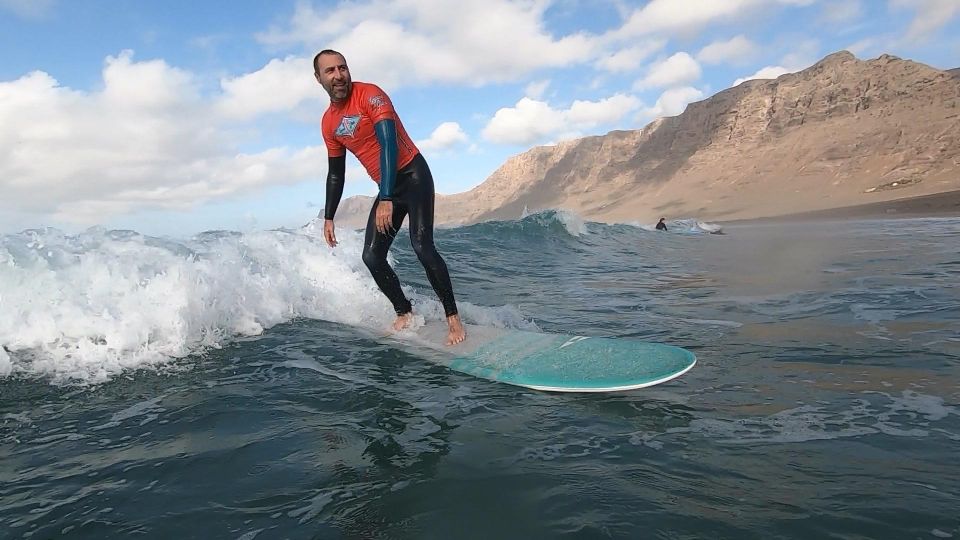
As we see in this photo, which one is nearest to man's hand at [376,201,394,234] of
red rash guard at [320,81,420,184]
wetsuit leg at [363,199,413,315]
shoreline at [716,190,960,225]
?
wetsuit leg at [363,199,413,315]

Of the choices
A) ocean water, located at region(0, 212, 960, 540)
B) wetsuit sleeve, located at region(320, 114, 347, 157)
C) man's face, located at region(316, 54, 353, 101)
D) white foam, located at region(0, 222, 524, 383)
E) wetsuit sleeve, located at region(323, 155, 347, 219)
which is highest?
man's face, located at region(316, 54, 353, 101)

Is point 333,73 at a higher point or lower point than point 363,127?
higher

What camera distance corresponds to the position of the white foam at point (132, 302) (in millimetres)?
4168

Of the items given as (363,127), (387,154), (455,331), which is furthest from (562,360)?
(363,127)

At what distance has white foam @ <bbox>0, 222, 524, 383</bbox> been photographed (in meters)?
4.17

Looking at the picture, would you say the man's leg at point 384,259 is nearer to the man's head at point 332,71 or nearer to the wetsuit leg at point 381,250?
the wetsuit leg at point 381,250

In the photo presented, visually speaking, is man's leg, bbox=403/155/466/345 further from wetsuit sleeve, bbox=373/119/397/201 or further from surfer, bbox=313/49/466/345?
wetsuit sleeve, bbox=373/119/397/201

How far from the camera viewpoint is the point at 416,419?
3.03 m

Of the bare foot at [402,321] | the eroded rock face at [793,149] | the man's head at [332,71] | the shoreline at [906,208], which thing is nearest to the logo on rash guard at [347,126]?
the man's head at [332,71]

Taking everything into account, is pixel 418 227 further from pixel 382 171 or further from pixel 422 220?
pixel 382 171

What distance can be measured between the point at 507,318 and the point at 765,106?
290 ft

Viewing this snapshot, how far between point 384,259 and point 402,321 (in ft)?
2.16

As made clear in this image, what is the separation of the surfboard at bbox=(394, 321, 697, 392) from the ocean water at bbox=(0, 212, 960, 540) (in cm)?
11

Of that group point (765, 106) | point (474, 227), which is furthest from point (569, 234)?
point (765, 106)
